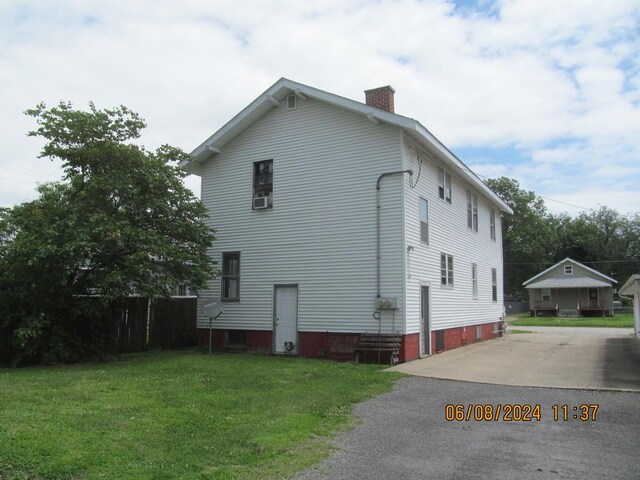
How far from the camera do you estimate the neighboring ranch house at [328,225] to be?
1447cm

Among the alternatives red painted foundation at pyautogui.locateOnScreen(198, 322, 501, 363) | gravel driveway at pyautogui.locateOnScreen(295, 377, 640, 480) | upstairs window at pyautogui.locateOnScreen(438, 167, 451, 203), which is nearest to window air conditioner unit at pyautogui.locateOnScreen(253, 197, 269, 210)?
red painted foundation at pyautogui.locateOnScreen(198, 322, 501, 363)

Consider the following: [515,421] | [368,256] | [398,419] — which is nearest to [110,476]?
[398,419]

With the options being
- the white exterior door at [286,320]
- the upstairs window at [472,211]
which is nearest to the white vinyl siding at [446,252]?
the upstairs window at [472,211]

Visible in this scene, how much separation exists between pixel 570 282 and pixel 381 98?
42.3 metres

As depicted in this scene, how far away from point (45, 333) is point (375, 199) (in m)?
9.15

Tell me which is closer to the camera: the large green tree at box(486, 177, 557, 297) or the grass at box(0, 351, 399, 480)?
the grass at box(0, 351, 399, 480)

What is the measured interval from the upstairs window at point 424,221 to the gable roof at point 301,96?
1.76 metres

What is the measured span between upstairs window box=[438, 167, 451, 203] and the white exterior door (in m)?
6.12

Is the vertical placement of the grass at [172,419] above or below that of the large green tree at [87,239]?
below

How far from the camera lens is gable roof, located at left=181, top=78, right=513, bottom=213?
14.5 metres

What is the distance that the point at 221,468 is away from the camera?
538 centimetres

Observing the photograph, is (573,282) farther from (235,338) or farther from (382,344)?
(382,344)

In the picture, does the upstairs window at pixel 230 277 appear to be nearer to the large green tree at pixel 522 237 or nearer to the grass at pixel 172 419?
the grass at pixel 172 419
